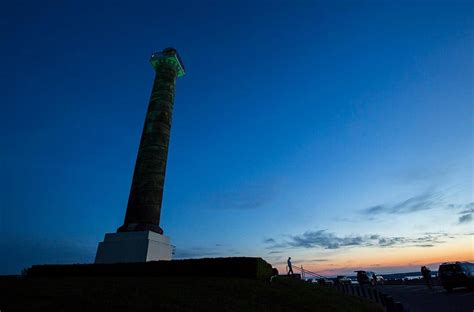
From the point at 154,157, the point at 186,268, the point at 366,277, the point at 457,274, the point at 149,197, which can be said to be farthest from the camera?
the point at 366,277

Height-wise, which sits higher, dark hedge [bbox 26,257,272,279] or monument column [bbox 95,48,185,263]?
monument column [bbox 95,48,185,263]

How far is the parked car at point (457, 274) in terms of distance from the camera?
1745cm

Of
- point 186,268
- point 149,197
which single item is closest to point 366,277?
point 186,268

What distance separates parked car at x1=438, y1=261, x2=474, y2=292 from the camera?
17.5m

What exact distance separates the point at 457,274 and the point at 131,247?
20211 mm

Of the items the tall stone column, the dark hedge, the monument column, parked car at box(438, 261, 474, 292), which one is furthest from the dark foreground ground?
parked car at box(438, 261, 474, 292)

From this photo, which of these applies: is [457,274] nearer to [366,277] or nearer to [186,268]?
[366,277]

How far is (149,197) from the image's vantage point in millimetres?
19609

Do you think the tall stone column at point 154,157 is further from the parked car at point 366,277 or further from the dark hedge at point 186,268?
the parked car at point 366,277

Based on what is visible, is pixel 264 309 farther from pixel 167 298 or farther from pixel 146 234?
pixel 146 234

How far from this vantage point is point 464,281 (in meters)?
17.5

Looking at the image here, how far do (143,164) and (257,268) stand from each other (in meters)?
11.4

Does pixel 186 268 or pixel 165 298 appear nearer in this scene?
pixel 165 298

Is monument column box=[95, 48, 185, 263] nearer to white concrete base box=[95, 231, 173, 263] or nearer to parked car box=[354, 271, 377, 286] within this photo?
white concrete base box=[95, 231, 173, 263]
